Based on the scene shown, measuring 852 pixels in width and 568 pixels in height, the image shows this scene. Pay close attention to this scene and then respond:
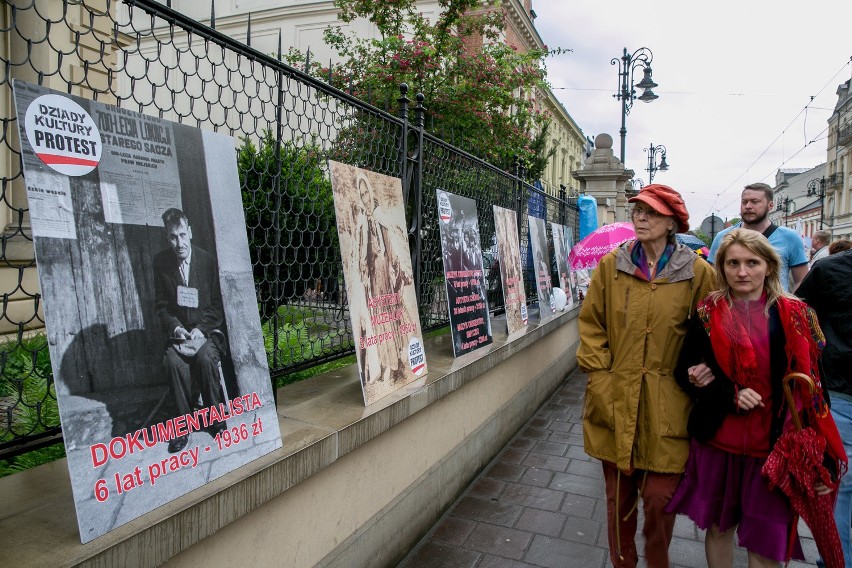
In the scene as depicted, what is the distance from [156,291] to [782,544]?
279 cm

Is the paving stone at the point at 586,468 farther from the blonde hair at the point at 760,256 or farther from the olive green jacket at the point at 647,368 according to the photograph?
the blonde hair at the point at 760,256

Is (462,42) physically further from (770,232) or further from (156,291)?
(156,291)

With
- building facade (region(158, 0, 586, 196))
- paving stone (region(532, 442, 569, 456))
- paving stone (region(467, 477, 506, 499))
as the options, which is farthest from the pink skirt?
building facade (region(158, 0, 586, 196))

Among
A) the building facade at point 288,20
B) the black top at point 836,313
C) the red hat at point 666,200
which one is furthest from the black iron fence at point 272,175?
the building facade at point 288,20

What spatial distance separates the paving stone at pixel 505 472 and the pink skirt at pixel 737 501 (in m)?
1.85

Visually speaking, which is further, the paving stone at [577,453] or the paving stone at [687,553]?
the paving stone at [577,453]

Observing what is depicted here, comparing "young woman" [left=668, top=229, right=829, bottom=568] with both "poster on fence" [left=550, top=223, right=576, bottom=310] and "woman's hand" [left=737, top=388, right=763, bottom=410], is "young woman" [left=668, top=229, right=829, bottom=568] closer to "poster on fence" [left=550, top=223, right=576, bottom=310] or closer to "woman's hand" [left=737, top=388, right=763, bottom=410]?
"woman's hand" [left=737, top=388, right=763, bottom=410]

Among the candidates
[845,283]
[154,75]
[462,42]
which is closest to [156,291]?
[845,283]

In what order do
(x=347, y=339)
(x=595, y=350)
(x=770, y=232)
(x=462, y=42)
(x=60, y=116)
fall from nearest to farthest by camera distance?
(x=60, y=116), (x=595, y=350), (x=347, y=339), (x=770, y=232), (x=462, y=42)

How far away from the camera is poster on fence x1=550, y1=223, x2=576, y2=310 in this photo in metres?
8.08

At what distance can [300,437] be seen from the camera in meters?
2.43

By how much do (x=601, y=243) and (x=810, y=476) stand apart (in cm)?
524

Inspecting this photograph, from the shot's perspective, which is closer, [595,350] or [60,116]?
[60,116]

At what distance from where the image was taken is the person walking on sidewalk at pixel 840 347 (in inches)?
117
